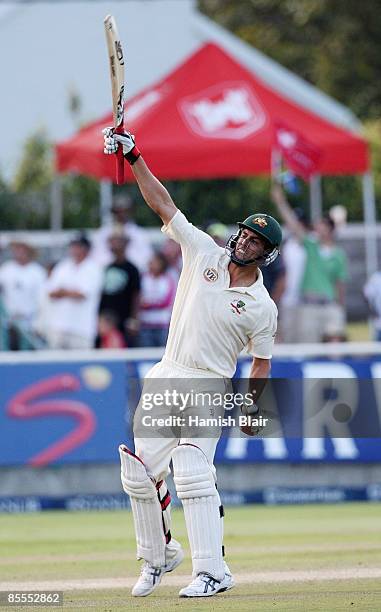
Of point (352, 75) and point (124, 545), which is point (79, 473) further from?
point (352, 75)

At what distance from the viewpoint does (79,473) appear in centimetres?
1195

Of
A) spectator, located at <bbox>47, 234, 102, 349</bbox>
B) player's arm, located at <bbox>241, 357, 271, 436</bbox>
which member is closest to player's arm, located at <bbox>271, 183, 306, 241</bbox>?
spectator, located at <bbox>47, 234, 102, 349</bbox>

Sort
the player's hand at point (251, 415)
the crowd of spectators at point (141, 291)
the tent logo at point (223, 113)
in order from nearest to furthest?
1. the player's hand at point (251, 415)
2. the crowd of spectators at point (141, 291)
3. the tent logo at point (223, 113)

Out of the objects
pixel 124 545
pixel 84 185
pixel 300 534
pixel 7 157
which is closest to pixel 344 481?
pixel 300 534

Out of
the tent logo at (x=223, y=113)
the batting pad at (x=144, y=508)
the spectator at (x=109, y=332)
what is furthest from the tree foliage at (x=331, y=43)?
the batting pad at (x=144, y=508)

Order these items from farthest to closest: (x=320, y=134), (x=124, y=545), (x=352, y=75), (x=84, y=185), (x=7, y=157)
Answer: (x=352, y=75) < (x=7, y=157) < (x=84, y=185) < (x=320, y=134) < (x=124, y=545)

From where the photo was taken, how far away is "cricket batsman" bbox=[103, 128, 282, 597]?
7234 millimetres

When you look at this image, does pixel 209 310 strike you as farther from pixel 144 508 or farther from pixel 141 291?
pixel 141 291

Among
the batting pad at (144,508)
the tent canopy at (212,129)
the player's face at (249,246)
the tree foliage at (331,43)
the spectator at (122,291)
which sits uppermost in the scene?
the player's face at (249,246)

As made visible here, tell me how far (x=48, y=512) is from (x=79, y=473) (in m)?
0.40

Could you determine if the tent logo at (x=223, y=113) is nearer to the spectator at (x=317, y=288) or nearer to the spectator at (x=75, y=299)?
the spectator at (x=317, y=288)

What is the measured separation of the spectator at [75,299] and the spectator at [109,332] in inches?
22.2

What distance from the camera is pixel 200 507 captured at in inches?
284

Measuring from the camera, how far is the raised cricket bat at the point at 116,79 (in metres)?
7.27
